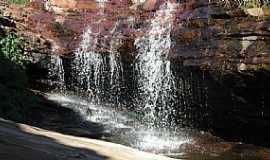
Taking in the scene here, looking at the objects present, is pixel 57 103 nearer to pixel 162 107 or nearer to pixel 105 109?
pixel 105 109

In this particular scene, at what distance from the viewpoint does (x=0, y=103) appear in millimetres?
9453

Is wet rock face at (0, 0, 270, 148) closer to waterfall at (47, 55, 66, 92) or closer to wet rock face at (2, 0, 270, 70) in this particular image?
wet rock face at (2, 0, 270, 70)

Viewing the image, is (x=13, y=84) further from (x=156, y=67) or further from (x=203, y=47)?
(x=203, y=47)

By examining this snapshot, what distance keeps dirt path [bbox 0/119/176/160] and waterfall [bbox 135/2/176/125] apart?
25.8 ft

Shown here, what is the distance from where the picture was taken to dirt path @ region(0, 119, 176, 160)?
230cm

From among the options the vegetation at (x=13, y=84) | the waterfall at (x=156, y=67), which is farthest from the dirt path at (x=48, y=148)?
the waterfall at (x=156, y=67)

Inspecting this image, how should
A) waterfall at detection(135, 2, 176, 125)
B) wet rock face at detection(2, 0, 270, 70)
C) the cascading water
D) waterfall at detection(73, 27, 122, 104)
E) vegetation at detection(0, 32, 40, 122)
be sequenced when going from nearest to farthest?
wet rock face at detection(2, 0, 270, 70), vegetation at detection(0, 32, 40, 122), waterfall at detection(135, 2, 176, 125), waterfall at detection(73, 27, 122, 104), the cascading water

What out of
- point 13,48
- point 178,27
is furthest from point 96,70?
point 178,27

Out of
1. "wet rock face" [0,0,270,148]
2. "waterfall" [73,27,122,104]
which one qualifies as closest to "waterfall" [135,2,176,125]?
Result: "wet rock face" [0,0,270,148]

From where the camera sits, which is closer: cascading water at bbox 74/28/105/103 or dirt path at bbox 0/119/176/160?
dirt path at bbox 0/119/176/160

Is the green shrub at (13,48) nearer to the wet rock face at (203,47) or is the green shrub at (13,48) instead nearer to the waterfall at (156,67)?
the wet rock face at (203,47)

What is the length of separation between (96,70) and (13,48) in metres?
2.30

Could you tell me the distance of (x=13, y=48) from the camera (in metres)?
12.6

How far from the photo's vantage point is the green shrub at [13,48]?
12.4 meters
